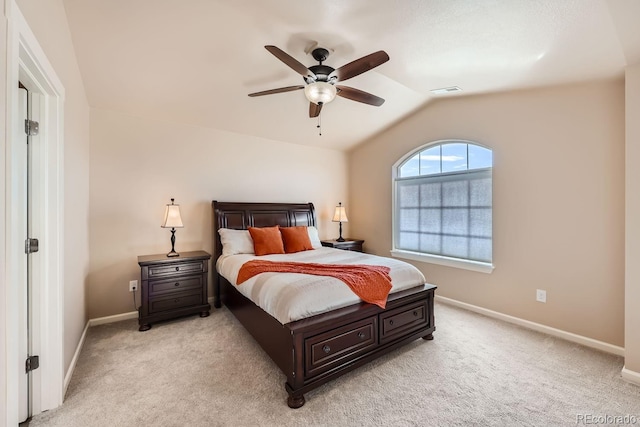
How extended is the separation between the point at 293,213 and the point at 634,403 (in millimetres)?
3909

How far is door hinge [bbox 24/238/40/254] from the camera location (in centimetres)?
168

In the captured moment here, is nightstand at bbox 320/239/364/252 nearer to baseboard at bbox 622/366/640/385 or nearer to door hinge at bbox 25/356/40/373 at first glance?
baseboard at bbox 622/366/640/385

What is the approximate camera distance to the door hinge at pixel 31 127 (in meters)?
1.70

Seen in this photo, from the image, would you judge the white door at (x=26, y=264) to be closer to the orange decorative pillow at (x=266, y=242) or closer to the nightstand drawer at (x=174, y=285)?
the nightstand drawer at (x=174, y=285)

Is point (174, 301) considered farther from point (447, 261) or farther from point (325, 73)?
point (447, 261)

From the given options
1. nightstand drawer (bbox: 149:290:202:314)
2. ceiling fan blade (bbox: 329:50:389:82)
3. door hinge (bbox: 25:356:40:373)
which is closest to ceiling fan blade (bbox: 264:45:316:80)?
ceiling fan blade (bbox: 329:50:389:82)

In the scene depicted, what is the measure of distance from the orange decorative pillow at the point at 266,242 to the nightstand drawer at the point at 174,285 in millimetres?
788

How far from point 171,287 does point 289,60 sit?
8.97 feet

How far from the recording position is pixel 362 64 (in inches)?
82.3

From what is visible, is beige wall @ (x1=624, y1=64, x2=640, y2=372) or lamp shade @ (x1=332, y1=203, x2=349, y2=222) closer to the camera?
beige wall @ (x1=624, y1=64, x2=640, y2=372)

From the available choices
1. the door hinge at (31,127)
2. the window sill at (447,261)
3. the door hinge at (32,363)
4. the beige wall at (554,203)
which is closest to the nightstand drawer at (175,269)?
the door hinge at (32,363)

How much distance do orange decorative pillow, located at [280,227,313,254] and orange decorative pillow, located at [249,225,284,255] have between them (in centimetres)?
14

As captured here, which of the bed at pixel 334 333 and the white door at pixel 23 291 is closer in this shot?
the white door at pixel 23 291

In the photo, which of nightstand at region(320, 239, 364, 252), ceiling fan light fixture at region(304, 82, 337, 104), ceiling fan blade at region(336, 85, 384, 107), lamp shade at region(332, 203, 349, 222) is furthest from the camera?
lamp shade at region(332, 203, 349, 222)
